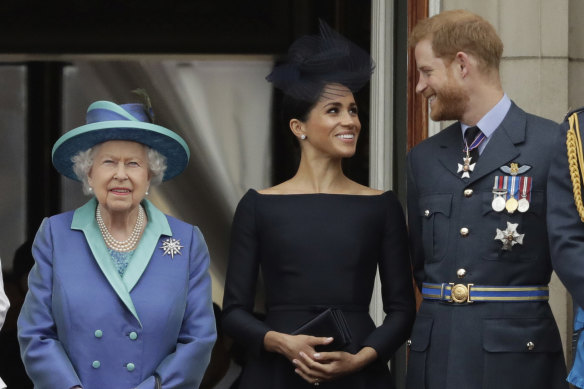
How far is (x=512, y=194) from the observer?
4.26 meters

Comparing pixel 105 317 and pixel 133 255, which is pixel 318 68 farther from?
pixel 105 317

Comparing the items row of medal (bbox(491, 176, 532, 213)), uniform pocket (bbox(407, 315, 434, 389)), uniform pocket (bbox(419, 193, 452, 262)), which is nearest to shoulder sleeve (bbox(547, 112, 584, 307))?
row of medal (bbox(491, 176, 532, 213))

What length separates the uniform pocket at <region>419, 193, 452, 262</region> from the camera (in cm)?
436

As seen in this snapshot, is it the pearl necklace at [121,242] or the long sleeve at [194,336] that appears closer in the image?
the long sleeve at [194,336]

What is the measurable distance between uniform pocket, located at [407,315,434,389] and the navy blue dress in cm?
7

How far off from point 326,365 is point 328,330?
0.38 ft

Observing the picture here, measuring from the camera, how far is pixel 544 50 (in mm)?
5520

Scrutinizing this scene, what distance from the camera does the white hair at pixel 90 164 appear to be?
4352 mm

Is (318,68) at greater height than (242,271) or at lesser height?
greater

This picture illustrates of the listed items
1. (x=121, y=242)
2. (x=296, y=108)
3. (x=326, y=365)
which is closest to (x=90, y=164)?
(x=121, y=242)

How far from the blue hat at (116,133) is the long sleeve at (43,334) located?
291mm

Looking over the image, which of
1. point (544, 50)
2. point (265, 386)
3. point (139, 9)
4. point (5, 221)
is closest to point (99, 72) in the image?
point (139, 9)

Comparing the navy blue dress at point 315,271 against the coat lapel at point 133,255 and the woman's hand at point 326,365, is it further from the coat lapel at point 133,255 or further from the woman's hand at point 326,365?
the coat lapel at point 133,255

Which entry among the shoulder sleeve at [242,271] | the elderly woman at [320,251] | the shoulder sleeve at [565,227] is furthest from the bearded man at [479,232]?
the shoulder sleeve at [242,271]
